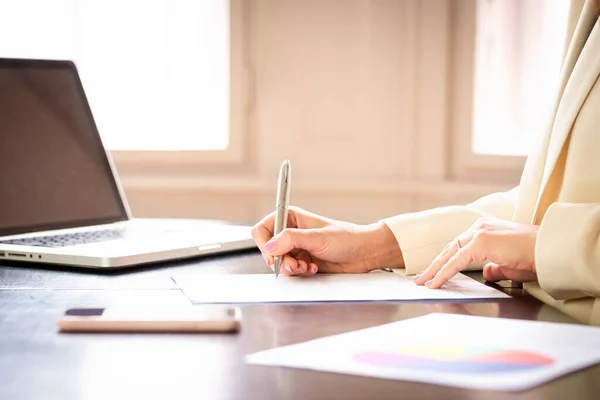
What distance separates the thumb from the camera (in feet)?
4.52

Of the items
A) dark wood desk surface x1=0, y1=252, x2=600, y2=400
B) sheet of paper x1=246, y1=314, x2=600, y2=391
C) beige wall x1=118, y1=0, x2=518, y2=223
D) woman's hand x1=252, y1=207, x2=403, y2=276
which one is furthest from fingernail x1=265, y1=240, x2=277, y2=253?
beige wall x1=118, y1=0, x2=518, y2=223

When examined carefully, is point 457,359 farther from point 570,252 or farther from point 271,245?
point 271,245

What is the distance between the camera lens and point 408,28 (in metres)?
2.48

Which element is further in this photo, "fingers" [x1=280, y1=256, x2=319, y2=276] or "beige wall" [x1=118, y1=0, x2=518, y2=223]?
"beige wall" [x1=118, y1=0, x2=518, y2=223]

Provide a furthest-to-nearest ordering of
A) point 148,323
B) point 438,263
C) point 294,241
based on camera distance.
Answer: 1. point 294,241
2. point 438,263
3. point 148,323

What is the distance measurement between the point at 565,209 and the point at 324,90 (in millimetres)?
1369

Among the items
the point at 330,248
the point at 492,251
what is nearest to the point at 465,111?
the point at 330,248

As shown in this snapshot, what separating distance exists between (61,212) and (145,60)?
897 millimetres

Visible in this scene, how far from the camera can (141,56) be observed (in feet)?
8.58

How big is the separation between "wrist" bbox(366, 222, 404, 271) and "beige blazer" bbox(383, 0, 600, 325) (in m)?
0.02

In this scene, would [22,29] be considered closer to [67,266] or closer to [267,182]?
[267,182]

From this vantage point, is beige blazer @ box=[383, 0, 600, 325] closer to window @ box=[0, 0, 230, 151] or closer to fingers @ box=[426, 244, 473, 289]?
fingers @ box=[426, 244, 473, 289]

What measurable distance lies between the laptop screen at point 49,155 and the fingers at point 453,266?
82cm

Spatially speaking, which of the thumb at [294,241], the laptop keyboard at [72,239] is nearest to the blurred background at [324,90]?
the laptop keyboard at [72,239]
